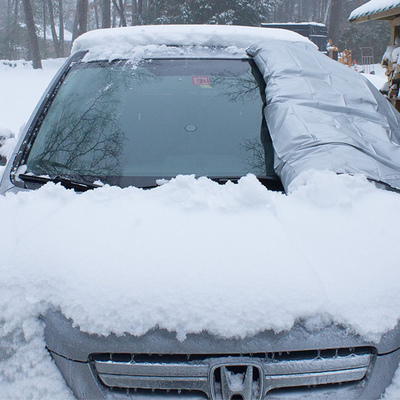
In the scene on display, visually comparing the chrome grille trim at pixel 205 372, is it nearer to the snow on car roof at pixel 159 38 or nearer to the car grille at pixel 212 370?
the car grille at pixel 212 370

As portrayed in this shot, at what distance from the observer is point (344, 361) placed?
1.36 meters

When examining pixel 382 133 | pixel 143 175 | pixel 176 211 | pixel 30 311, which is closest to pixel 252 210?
pixel 176 211

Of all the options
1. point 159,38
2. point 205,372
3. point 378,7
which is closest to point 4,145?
point 159,38

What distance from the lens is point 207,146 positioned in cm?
234

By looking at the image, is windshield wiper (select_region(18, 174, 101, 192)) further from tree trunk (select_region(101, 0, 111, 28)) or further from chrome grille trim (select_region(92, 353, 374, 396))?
tree trunk (select_region(101, 0, 111, 28))

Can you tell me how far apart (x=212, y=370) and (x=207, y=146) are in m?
1.30

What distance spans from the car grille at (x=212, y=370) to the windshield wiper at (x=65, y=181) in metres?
0.88

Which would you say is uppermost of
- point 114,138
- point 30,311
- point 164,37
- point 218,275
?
point 164,37

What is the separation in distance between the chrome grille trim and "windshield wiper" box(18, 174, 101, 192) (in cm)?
89

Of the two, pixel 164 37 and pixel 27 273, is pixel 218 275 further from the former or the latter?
pixel 164 37

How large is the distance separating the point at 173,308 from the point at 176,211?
437mm

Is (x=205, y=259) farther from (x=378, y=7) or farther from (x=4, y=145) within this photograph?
(x=378, y=7)

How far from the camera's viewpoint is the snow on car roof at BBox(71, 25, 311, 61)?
112 inches

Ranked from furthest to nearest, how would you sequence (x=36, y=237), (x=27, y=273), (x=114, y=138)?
(x=114, y=138) < (x=36, y=237) < (x=27, y=273)
